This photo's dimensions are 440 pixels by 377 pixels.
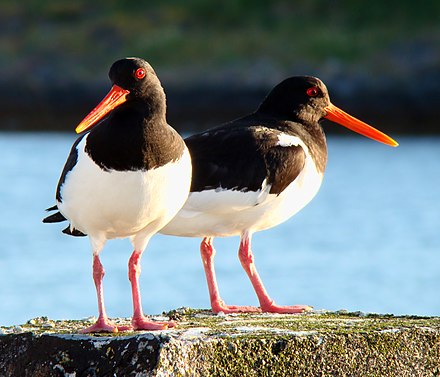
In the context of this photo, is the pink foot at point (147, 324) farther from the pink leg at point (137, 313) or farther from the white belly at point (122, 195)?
the white belly at point (122, 195)

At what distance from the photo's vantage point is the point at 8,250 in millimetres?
21156

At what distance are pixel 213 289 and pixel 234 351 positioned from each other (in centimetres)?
196

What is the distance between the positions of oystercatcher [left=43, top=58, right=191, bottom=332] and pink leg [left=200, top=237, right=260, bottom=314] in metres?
1.15

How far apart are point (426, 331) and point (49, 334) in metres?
1.82

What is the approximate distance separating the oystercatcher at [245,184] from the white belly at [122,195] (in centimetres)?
116

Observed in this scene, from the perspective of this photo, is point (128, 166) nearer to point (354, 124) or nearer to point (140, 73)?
point (140, 73)

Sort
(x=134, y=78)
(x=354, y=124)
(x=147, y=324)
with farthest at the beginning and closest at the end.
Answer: (x=354, y=124) → (x=147, y=324) → (x=134, y=78)

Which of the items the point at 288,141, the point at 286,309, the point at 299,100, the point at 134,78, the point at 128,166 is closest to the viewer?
the point at 128,166

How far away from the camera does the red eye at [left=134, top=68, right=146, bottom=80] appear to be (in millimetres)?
6344

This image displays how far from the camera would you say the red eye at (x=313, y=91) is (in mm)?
8398

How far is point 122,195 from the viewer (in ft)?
20.4

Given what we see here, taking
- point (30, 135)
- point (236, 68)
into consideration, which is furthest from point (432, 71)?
point (30, 135)

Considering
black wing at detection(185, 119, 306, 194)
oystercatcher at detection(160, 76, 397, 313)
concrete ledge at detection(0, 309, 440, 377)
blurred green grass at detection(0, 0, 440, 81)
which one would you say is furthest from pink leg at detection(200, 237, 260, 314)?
blurred green grass at detection(0, 0, 440, 81)

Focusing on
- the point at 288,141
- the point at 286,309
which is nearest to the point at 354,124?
the point at 288,141
